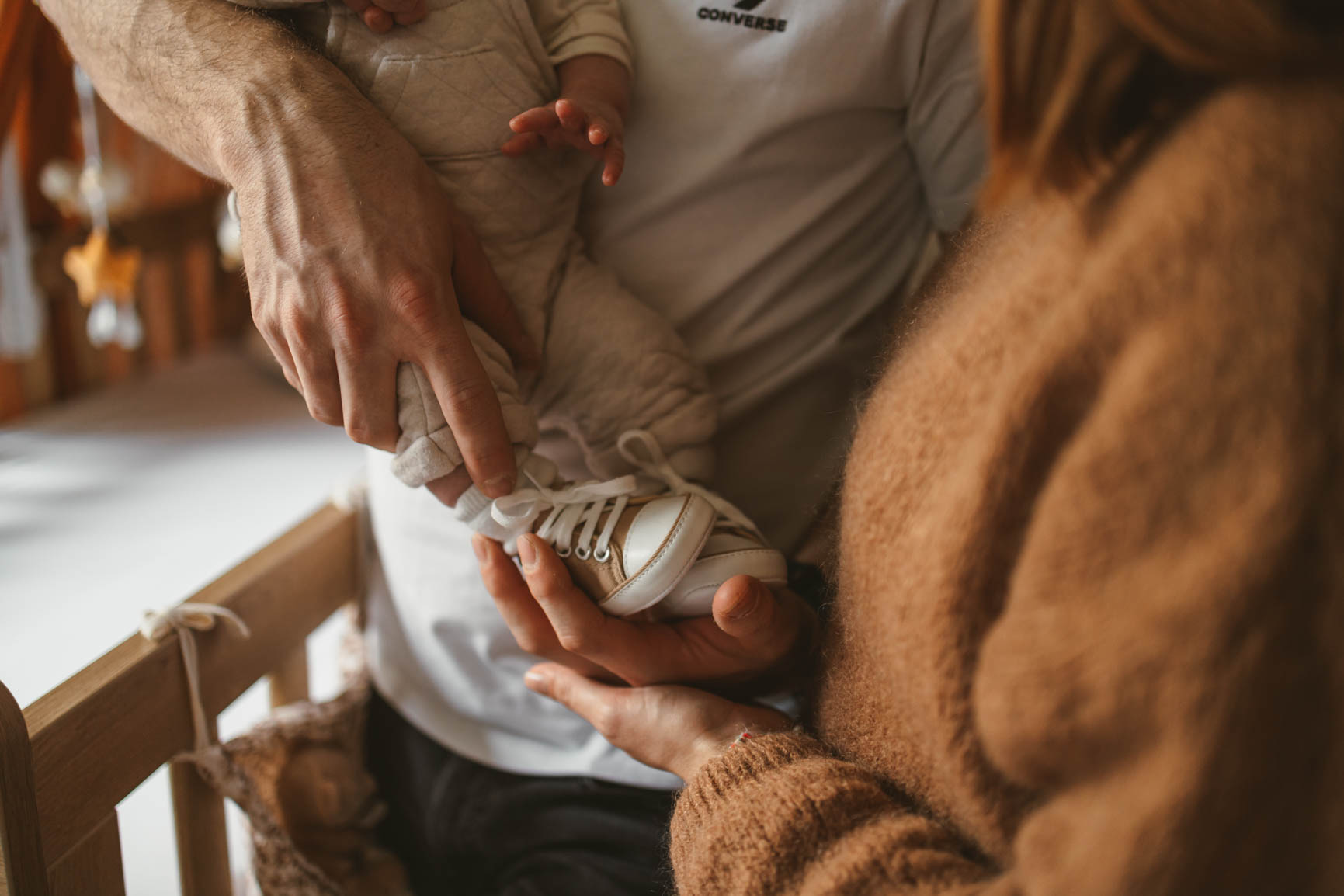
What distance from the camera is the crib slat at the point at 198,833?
79 centimetres

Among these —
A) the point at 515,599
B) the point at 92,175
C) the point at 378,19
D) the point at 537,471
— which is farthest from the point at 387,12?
the point at 92,175

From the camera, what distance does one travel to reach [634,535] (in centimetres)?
70

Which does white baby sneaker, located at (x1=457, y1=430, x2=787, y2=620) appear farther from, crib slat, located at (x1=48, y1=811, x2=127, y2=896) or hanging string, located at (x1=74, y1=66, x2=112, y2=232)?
hanging string, located at (x1=74, y1=66, x2=112, y2=232)

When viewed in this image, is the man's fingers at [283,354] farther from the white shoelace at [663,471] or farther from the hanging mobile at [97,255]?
the hanging mobile at [97,255]

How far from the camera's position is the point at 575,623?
26.9 inches

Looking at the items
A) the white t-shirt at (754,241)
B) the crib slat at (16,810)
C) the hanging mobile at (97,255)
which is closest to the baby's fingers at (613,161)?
the white t-shirt at (754,241)

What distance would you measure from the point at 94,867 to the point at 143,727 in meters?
0.11

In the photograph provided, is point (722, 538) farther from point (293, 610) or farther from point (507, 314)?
point (293, 610)

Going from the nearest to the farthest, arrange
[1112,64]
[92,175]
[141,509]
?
[1112,64] → [141,509] → [92,175]

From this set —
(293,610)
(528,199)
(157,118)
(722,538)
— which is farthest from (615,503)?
(157,118)

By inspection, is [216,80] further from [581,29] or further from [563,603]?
[563,603]

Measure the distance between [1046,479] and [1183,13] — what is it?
0.22 metres

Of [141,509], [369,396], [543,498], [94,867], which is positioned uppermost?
[369,396]

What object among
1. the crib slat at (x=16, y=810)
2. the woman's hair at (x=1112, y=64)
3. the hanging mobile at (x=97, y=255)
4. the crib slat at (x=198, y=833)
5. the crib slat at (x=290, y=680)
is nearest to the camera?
the woman's hair at (x=1112, y=64)
